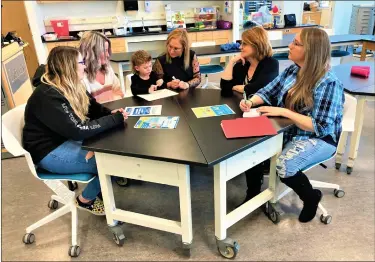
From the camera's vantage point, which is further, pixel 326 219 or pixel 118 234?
pixel 326 219

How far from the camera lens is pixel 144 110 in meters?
2.06

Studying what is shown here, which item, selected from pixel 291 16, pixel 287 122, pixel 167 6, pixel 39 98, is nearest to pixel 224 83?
pixel 287 122

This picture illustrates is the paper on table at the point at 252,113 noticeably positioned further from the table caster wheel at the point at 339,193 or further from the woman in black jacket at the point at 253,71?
the table caster wheel at the point at 339,193

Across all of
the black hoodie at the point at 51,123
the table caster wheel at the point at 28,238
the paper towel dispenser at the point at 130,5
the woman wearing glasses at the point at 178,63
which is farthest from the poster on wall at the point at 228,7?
the table caster wheel at the point at 28,238

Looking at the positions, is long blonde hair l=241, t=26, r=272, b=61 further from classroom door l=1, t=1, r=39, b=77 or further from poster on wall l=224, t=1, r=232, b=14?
classroom door l=1, t=1, r=39, b=77

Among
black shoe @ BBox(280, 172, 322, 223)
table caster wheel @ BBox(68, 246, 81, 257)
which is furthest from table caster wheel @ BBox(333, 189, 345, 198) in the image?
table caster wheel @ BBox(68, 246, 81, 257)

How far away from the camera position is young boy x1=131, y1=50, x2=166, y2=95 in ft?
8.05

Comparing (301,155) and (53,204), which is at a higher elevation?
Result: (301,155)

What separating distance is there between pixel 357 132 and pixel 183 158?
1.74 m

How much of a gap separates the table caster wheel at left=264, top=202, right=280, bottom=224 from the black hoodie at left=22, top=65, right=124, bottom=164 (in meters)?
1.11

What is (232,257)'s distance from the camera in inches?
69.4

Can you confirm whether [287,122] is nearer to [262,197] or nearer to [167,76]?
[262,197]

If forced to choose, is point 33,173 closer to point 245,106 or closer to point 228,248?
point 228,248

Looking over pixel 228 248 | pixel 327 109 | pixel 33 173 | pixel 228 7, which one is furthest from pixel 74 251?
pixel 228 7
